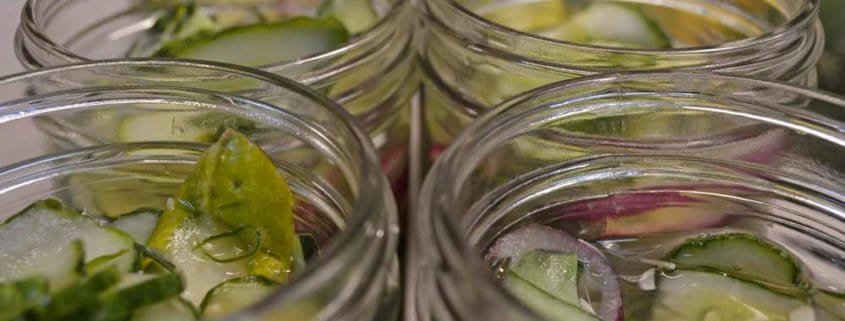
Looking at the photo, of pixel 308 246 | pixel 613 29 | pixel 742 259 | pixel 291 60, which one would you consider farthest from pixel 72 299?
pixel 613 29

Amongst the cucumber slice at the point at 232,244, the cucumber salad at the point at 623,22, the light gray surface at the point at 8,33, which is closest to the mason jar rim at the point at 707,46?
the cucumber salad at the point at 623,22

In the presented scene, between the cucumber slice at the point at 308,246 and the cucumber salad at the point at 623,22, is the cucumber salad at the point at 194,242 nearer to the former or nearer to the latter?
the cucumber slice at the point at 308,246

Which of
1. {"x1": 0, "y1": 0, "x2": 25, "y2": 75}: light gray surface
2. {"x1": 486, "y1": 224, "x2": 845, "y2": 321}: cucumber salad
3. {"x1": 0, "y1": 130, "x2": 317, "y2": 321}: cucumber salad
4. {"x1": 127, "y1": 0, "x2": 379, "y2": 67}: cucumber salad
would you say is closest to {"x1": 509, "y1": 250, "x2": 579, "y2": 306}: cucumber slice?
{"x1": 486, "y1": 224, "x2": 845, "y2": 321}: cucumber salad

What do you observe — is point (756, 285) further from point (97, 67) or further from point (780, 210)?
point (97, 67)

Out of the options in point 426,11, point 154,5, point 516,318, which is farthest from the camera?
point 154,5

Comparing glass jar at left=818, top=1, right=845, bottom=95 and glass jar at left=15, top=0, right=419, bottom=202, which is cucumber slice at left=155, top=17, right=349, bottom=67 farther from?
glass jar at left=818, top=1, right=845, bottom=95

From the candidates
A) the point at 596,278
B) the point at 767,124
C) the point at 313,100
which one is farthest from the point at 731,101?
the point at 313,100
